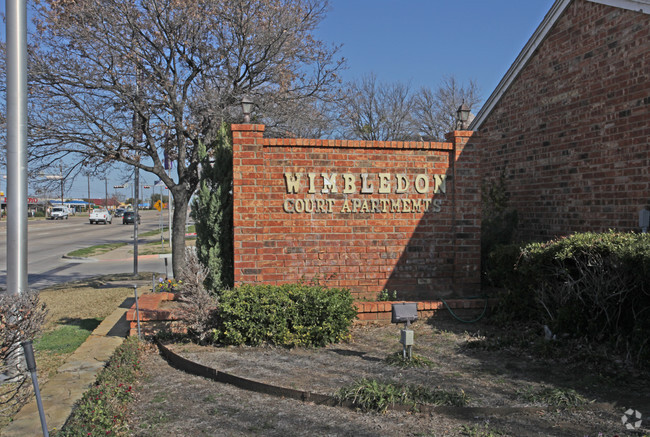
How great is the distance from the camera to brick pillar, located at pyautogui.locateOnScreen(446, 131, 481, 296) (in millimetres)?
8117

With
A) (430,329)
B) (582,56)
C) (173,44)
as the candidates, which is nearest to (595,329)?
(430,329)

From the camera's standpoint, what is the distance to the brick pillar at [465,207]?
8.12 m

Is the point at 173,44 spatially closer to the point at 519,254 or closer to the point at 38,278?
the point at 519,254

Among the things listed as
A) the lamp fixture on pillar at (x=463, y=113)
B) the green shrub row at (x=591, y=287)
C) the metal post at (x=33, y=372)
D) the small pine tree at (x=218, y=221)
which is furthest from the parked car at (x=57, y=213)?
the metal post at (x=33, y=372)

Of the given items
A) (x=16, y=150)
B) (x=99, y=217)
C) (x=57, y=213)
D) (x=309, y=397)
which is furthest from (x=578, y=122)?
(x=57, y=213)

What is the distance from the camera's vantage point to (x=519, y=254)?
7176 mm

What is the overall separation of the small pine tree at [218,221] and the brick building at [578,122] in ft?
14.1

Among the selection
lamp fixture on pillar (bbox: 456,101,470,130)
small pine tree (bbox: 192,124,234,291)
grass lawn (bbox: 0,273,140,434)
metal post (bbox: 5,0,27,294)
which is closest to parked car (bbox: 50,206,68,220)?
grass lawn (bbox: 0,273,140,434)

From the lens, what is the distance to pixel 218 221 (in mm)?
7684

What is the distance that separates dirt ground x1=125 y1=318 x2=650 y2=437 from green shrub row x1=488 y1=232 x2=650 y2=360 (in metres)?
0.46

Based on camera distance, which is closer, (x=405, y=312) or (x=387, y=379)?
(x=387, y=379)

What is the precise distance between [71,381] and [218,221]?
9.53ft

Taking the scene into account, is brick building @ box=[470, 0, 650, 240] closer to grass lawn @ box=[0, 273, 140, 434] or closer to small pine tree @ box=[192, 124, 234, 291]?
small pine tree @ box=[192, 124, 234, 291]

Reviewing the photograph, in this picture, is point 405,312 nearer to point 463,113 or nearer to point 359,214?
point 359,214
